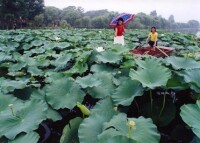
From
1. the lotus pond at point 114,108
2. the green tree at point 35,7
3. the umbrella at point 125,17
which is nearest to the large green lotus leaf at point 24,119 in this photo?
the lotus pond at point 114,108

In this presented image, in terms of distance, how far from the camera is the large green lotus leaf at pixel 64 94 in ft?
6.82

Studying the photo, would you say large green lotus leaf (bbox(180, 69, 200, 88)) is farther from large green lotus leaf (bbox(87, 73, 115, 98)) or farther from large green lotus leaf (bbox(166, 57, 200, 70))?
large green lotus leaf (bbox(87, 73, 115, 98))

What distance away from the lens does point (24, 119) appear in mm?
1822

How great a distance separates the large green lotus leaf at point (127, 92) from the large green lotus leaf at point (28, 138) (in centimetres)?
58

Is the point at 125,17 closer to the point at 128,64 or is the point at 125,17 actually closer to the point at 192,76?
the point at 128,64

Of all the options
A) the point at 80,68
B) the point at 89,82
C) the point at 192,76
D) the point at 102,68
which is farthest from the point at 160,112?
the point at 80,68

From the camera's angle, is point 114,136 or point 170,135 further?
point 170,135

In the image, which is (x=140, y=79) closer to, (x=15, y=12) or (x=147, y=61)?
(x=147, y=61)

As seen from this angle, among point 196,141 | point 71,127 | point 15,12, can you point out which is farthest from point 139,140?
point 15,12

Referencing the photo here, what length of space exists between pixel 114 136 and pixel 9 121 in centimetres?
73

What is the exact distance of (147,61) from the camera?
2.34 meters

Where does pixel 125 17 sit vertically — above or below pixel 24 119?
above

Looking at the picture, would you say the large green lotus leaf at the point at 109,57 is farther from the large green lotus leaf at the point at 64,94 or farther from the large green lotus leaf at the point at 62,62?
the large green lotus leaf at the point at 64,94

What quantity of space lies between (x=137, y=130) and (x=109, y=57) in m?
1.45
